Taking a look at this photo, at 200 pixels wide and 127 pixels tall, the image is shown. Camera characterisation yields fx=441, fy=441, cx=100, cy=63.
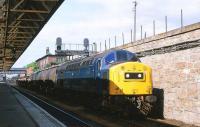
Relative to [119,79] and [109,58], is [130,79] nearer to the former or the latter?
[119,79]

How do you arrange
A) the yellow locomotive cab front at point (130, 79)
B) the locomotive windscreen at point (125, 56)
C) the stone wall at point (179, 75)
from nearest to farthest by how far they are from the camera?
the stone wall at point (179, 75) → the yellow locomotive cab front at point (130, 79) → the locomotive windscreen at point (125, 56)

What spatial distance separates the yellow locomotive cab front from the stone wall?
876 mm

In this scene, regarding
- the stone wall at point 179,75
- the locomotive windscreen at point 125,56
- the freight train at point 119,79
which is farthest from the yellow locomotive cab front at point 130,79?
the locomotive windscreen at point 125,56

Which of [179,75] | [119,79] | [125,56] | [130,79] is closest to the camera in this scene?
[179,75]

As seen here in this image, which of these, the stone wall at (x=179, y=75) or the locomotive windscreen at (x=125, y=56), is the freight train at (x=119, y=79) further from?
the stone wall at (x=179, y=75)

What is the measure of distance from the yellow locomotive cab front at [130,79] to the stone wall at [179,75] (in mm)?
876

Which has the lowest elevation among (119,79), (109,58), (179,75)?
(119,79)

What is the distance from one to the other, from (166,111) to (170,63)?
2138 mm

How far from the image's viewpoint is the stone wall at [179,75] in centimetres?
1636

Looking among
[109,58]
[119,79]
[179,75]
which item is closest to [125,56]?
[109,58]

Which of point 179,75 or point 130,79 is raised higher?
point 179,75

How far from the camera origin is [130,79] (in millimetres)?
18953

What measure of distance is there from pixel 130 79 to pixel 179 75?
2273 mm

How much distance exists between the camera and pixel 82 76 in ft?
80.5
